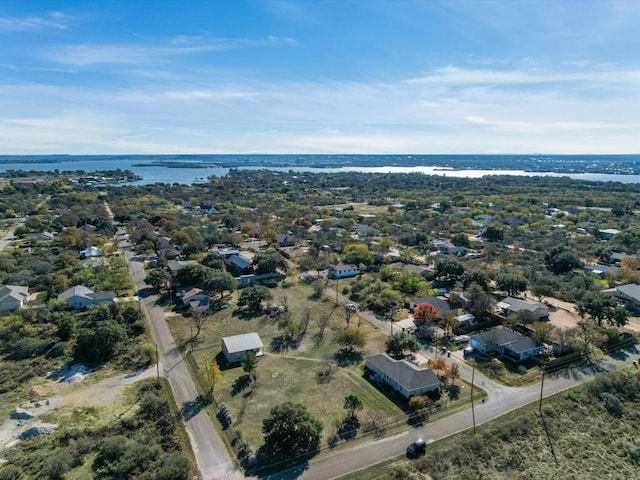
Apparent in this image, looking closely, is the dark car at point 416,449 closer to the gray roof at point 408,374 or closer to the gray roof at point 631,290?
the gray roof at point 408,374

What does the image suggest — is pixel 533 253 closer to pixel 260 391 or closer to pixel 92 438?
pixel 260 391

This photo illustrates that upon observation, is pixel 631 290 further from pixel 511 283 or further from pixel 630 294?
pixel 511 283

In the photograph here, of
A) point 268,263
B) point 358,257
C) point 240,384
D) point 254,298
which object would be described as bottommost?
point 240,384

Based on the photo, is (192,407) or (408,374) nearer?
(192,407)

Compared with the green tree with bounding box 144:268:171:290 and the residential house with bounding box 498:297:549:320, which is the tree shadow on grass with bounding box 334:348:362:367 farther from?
the green tree with bounding box 144:268:171:290

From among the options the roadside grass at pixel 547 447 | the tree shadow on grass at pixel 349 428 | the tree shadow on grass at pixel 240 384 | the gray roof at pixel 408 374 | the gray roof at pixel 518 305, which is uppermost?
the gray roof at pixel 518 305

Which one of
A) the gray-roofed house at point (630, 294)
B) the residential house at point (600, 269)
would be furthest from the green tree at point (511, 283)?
the residential house at point (600, 269)

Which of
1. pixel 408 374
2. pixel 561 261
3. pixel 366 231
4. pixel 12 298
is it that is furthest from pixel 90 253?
pixel 561 261
